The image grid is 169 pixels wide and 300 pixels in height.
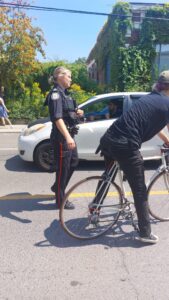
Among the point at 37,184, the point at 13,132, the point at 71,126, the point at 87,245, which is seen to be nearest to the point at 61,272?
the point at 87,245

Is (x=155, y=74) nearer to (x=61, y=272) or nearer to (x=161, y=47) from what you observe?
(x=161, y=47)

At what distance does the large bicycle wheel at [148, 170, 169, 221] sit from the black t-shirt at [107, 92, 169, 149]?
2.66ft

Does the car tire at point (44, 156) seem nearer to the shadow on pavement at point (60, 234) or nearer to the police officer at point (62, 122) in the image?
the shadow on pavement at point (60, 234)

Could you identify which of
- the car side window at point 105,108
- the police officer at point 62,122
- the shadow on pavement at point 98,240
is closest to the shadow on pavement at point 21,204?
the police officer at point 62,122

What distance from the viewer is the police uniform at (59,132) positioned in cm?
408

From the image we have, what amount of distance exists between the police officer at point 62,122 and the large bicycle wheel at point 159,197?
1001mm

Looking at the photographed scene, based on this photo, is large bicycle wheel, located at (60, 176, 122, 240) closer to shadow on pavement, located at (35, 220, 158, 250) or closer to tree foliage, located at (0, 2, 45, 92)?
shadow on pavement, located at (35, 220, 158, 250)

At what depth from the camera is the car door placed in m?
6.56

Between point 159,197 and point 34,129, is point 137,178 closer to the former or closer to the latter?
point 159,197

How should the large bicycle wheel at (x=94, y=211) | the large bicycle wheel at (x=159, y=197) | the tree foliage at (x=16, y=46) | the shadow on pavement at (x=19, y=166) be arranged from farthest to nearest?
the tree foliage at (x=16, y=46), the shadow on pavement at (x=19, y=166), the large bicycle wheel at (x=159, y=197), the large bicycle wheel at (x=94, y=211)

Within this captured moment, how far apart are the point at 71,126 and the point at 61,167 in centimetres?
56

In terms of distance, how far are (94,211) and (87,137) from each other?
9.60 ft

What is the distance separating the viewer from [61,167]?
4.31 meters

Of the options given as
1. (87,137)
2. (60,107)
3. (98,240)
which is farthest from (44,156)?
(98,240)
